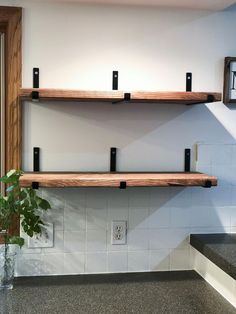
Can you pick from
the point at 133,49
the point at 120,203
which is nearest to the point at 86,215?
the point at 120,203

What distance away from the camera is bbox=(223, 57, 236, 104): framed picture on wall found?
1.99 meters

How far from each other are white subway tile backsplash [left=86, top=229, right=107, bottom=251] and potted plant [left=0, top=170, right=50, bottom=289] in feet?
0.79

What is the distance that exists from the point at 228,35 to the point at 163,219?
2.94 ft

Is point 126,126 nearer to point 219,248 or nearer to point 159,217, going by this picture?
point 159,217

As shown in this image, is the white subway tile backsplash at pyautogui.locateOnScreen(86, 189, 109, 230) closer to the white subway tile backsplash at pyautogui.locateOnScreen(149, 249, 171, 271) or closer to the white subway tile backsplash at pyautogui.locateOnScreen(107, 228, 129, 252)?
the white subway tile backsplash at pyautogui.locateOnScreen(107, 228, 129, 252)

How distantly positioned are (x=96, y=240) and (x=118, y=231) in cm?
11

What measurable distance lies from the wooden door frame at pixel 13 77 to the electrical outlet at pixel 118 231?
421mm

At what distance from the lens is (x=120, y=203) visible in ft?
6.47

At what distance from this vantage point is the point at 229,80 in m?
2.00

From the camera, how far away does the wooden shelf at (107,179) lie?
167 cm

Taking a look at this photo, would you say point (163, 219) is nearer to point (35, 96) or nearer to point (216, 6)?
point (35, 96)

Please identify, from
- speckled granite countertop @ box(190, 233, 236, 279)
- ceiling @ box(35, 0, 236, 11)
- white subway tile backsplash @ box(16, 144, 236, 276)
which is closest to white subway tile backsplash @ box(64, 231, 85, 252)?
white subway tile backsplash @ box(16, 144, 236, 276)

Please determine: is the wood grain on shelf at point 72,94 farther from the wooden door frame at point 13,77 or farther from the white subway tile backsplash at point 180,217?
the white subway tile backsplash at point 180,217

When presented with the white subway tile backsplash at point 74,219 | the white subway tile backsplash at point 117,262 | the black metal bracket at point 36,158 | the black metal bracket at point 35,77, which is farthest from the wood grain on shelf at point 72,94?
the white subway tile backsplash at point 117,262
